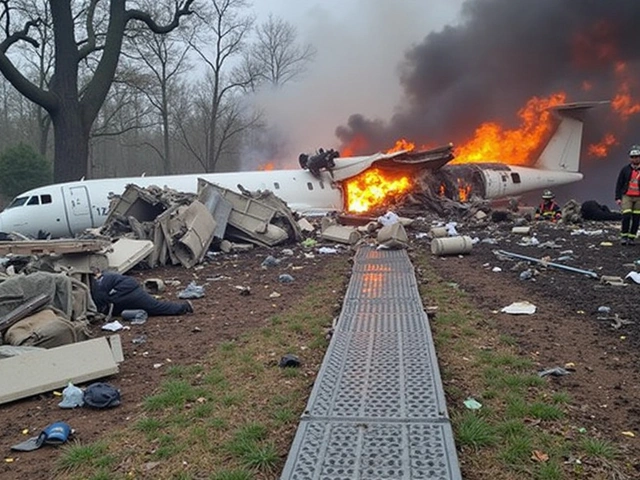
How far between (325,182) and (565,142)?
1253 centimetres

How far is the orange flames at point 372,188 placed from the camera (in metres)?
19.0

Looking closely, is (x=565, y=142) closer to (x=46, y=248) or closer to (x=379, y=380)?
(x=46, y=248)

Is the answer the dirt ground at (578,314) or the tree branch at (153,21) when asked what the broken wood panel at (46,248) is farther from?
the tree branch at (153,21)

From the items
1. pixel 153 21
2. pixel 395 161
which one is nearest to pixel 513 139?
pixel 395 161

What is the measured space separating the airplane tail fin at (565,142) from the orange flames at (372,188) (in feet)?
27.4

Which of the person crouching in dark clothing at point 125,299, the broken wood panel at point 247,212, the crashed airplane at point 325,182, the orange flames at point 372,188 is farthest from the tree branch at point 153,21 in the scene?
the person crouching in dark clothing at point 125,299

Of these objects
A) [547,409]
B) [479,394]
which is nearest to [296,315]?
[479,394]

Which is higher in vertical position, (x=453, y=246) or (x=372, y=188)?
(x=372, y=188)

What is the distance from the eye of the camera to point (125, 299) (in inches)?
243

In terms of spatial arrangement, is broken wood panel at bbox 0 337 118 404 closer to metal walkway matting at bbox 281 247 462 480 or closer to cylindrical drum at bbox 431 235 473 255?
metal walkway matting at bbox 281 247 462 480

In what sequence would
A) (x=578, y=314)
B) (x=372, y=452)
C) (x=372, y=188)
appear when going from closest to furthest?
(x=372, y=452) < (x=578, y=314) < (x=372, y=188)

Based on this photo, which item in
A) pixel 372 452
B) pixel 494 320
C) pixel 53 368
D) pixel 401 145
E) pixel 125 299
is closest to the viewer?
pixel 372 452

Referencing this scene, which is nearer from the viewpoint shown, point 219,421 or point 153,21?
point 219,421

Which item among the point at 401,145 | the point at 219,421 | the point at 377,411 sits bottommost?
the point at 219,421
